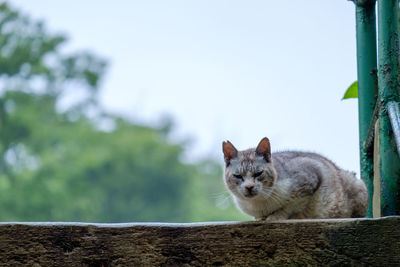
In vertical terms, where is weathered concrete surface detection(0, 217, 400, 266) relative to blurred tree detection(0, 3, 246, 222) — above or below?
below

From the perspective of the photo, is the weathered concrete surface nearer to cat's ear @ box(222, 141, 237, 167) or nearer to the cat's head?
the cat's head

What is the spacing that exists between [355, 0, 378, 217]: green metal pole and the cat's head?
59 centimetres

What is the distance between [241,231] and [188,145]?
2503 cm

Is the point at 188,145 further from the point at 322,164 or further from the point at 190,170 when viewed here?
the point at 322,164

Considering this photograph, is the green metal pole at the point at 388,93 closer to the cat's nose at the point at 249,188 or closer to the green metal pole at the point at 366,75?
the green metal pole at the point at 366,75

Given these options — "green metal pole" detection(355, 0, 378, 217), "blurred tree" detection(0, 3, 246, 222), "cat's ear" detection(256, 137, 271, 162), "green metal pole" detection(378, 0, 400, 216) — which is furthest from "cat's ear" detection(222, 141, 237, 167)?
"blurred tree" detection(0, 3, 246, 222)

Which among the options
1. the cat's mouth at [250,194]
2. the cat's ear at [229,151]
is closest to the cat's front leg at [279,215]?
the cat's mouth at [250,194]

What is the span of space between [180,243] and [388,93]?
0.84 m

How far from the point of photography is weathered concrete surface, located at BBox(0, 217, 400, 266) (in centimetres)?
177

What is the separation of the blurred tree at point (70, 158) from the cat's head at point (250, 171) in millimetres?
16322

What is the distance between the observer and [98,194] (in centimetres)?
2170

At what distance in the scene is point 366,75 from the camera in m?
2.41

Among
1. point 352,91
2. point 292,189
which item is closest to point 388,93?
point 352,91

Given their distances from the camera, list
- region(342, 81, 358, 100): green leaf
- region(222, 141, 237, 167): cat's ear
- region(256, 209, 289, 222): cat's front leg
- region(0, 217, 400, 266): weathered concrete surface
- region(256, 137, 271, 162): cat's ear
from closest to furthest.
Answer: region(0, 217, 400, 266): weathered concrete surface, region(342, 81, 358, 100): green leaf, region(256, 209, 289, 222): cat's front leg, region(256, 137, 271, 162): cat's ear, region(222, 141, 237, 167): cat's ear
